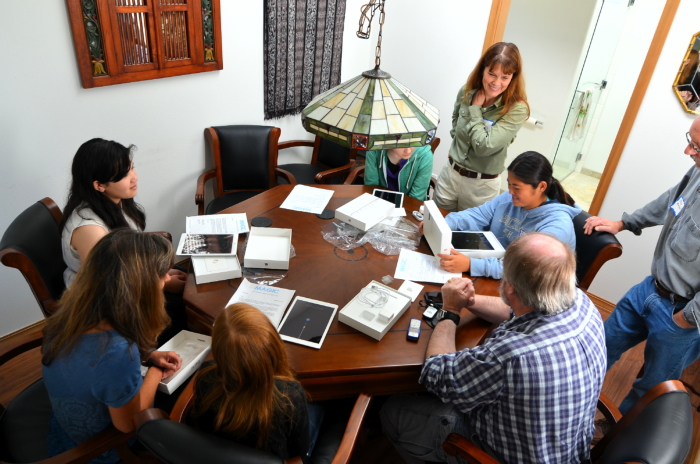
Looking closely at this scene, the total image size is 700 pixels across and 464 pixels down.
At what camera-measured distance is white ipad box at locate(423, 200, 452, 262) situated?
77.7 inches

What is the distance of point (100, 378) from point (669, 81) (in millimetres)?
3219

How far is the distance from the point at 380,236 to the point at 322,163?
156cm

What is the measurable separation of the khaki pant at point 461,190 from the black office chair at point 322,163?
2.41 ft

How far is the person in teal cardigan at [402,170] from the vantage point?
2703 mm

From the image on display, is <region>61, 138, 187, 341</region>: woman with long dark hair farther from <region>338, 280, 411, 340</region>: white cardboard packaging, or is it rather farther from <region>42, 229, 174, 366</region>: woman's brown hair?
<region>338, 280, 411, 340</region>: white cardboard packaging

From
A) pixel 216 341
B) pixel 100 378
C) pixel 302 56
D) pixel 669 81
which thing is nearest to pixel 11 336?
pixel 100 378

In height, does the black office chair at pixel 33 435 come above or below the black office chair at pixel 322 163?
below

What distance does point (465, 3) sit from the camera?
3.34m

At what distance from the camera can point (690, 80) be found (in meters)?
2.57

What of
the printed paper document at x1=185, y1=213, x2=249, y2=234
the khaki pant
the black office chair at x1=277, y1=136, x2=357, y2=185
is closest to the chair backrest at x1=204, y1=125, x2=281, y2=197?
the black office chair at x1=277, y1=136, x2=357, y2=185

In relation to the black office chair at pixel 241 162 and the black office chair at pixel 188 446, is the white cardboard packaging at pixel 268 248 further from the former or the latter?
the black office chair at pixel 241 162

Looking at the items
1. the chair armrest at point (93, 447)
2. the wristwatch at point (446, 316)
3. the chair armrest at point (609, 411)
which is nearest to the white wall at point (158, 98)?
the chair armrest at point (93, 447)

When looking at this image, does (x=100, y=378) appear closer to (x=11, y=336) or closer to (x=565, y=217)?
(x=11, y=336)

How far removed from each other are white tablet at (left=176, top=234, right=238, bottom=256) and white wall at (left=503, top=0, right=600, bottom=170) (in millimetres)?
3527
